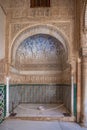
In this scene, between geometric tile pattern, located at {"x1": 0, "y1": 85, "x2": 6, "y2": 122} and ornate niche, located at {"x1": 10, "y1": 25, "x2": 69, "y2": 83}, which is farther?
ornate niche, located at {"x1": 10, "y1": 25, "x2": 69, "y2": 83}

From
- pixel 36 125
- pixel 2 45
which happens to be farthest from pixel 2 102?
pixel 2 45

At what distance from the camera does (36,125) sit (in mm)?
5879

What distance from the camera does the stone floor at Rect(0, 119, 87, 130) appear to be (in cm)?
556

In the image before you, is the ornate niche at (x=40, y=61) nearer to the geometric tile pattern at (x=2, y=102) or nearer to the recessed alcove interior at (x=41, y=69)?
the recessed alcove interior at (x=41, y=69)

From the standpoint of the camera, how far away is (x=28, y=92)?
9227 millimetres

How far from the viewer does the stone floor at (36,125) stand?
18.3ft

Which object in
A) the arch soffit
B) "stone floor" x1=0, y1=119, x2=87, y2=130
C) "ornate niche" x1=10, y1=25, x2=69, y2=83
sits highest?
the arch soffit

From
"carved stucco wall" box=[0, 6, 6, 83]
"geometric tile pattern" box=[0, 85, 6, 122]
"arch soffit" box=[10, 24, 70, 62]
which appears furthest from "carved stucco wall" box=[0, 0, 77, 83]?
"geometric tile pattern" box=[0, 85, 6, 122]

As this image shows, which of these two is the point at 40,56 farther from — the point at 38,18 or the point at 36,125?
the point at 36,125

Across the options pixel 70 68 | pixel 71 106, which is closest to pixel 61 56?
pixel 70 68

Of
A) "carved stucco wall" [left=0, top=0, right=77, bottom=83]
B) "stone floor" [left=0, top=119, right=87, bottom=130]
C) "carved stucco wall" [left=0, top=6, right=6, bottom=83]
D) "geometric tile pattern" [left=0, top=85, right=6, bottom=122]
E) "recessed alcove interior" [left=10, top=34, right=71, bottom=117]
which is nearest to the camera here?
"stone floor" [left=0, top=119, right=87, bottom=130]

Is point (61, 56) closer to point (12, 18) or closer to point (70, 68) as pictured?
point (70, 68)

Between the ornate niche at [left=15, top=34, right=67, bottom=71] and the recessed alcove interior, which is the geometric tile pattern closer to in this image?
the recessed alcove interior

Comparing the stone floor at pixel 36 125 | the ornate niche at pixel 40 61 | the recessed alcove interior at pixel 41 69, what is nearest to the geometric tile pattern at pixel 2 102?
the stone floor at pixel 36 125
